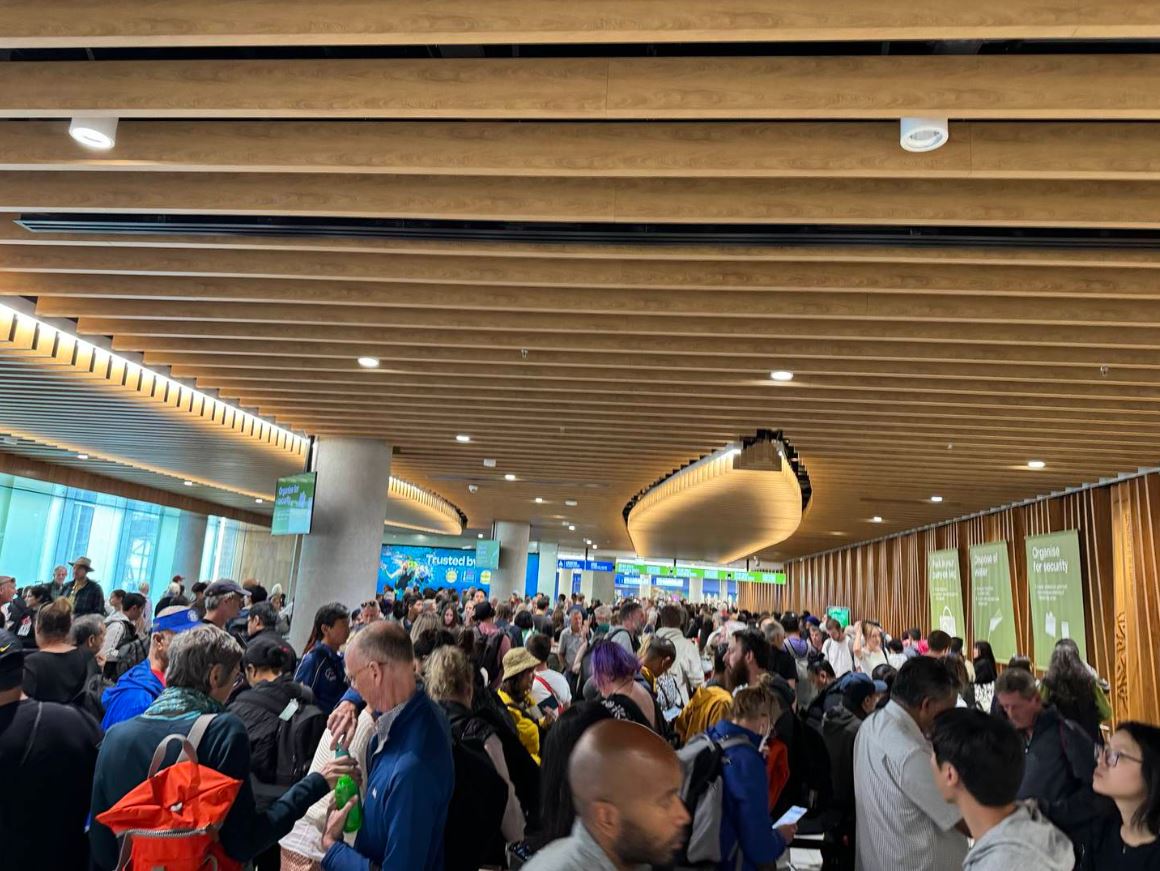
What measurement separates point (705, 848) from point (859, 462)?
9.24 m

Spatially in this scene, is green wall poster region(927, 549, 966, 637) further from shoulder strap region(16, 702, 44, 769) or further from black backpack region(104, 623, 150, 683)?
shoulder strap region(16, 702, 44, 769)

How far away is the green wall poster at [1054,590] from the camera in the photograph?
1234cm

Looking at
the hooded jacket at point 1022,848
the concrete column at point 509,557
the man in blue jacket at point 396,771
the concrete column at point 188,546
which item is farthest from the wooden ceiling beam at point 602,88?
the concrete column at point 188,546

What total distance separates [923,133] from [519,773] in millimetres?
3224

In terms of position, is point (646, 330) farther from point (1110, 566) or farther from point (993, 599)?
point (993, 599)

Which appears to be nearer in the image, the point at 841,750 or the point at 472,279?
the point at 841,750

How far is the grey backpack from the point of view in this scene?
2.99 metres

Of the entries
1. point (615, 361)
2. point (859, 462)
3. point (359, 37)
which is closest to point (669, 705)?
point (615, 361)

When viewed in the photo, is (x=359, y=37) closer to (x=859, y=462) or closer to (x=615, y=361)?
(x=615, y=361)

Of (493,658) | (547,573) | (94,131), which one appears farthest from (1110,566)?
(547,573)

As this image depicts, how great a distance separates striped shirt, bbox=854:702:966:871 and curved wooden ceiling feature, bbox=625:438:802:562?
6.64m

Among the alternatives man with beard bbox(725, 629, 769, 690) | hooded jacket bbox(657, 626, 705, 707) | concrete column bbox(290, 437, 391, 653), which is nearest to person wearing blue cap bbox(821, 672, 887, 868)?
man with beard bbox(725, 629, 769, 690)

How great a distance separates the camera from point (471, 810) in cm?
302

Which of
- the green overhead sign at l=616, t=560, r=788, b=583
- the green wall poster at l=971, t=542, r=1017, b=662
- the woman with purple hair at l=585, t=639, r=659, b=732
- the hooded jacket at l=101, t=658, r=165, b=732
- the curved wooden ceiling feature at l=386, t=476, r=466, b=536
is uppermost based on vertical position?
the curved wooden ceiling feature at l=386, t=476, r=466, b=536
